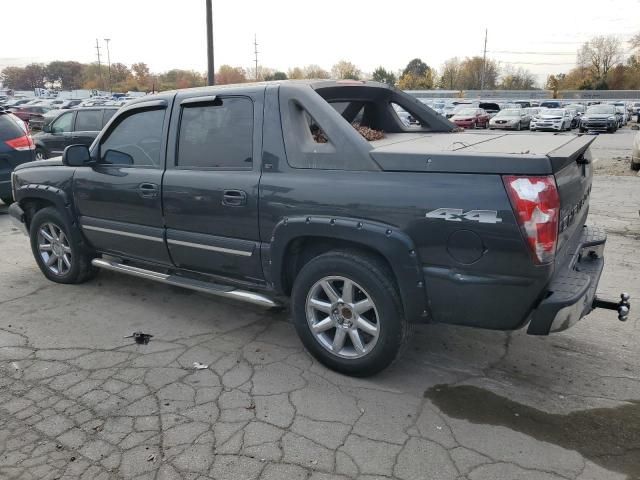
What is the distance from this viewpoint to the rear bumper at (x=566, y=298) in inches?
114

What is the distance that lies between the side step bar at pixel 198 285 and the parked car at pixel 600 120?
31.8 metres

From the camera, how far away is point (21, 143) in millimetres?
8820

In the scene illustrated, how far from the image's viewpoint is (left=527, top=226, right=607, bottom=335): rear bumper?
2.89 m

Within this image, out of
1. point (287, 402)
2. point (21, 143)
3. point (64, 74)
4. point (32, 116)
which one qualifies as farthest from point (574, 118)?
point (64, 74)

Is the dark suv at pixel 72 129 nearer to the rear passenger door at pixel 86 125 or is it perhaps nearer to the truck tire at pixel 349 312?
the rear passenger door at pixel 86 125

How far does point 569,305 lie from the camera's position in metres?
2.89

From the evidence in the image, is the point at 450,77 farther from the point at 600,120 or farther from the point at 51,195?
the point at 51,195

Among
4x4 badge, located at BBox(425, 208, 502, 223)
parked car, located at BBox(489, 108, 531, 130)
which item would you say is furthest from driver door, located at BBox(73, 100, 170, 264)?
parked car, located at BBox(489, 108, 531, 130)

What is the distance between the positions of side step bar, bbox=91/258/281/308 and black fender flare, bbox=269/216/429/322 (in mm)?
693

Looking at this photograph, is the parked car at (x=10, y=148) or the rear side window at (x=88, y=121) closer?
the parked car at (x=10, y=148)

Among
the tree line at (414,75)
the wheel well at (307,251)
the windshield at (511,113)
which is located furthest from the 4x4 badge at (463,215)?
the tree line at (414,75)

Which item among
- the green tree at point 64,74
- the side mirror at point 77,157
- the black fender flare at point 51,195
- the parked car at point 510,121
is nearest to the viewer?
the side mirror at point 77,157

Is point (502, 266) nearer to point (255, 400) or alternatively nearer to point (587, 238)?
point (587, 238)

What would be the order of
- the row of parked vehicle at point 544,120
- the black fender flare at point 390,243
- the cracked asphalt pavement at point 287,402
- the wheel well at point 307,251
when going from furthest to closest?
the row of parked vehicle at point 544,120 < the wheel well at point 307,251 < the black fender flare at point 390,243 < the cracked asphalt pavement at point 287,402
